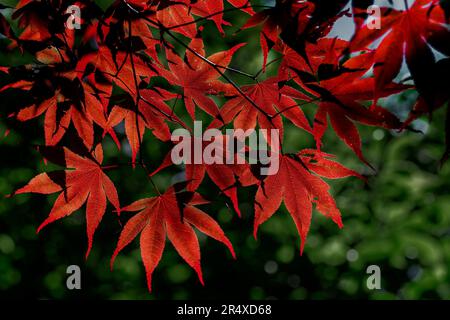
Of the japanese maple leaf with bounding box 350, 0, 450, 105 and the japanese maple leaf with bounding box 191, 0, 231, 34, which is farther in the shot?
the japanese maple leaf with bounding box 191, 0, 231, 34

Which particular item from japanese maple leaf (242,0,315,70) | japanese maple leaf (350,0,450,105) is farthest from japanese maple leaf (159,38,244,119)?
japanese maple leaf (350,0,450,105)

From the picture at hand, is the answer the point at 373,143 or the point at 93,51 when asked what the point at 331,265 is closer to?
Answer: the point at 373,143

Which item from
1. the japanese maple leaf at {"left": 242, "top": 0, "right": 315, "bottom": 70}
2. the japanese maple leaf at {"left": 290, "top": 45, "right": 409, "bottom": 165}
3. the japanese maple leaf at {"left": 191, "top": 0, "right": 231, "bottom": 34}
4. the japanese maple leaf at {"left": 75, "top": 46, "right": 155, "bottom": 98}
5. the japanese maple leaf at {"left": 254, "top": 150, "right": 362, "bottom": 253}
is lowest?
the japanese maple leaf at {"left": 254, "top": 150, "right": 362, "bottom": 253}

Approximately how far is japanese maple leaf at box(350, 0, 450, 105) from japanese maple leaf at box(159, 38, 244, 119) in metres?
0.34

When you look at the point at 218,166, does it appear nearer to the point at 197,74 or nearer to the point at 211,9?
the point at 197,74

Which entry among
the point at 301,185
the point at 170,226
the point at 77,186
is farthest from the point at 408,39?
the point at 77,186

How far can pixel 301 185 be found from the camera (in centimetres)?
87

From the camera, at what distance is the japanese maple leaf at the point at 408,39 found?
61 cm

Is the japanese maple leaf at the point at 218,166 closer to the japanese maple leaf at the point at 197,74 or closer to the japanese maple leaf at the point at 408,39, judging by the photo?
the japanese maple leaf at the point at 197,74

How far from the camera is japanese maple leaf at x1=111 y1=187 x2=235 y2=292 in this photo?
0.87m

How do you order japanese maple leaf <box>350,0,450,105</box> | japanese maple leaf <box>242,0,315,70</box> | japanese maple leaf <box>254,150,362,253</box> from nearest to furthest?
japanese maple leaf <box>350,0,450,105</box> < japanese maple leaf <box>242,0,315,70</box> < japanese maple leaf <box>254,150,362,253</box>

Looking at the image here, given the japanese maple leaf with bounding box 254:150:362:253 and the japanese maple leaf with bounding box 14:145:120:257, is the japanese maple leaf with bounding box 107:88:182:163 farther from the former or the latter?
the japanese maple leaf with bounding box 254:150:362:253

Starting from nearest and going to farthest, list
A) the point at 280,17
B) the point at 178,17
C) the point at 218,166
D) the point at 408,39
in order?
the point at 408,39, the point at 280,17, the point at 218,166, the point at 178,17

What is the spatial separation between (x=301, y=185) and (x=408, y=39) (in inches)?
14.0
